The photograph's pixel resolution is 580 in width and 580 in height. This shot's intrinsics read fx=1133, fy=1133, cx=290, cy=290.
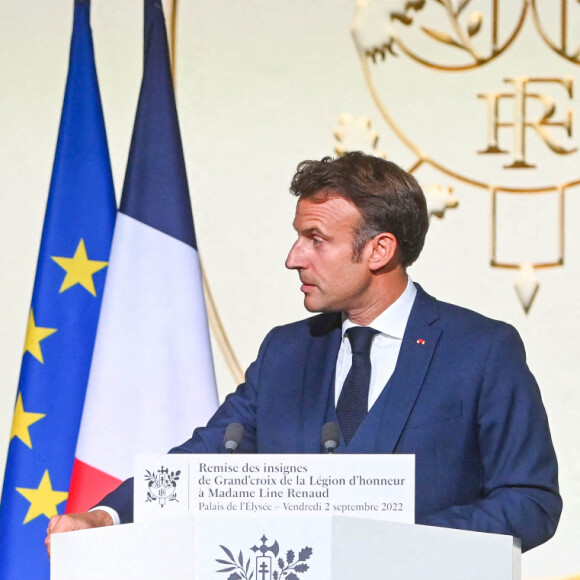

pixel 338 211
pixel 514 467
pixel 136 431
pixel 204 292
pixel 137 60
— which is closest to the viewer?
pixel 514 467

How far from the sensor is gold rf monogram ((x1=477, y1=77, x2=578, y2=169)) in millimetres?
3590

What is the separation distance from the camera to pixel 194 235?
3.45 m

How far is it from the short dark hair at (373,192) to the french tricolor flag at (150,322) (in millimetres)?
965

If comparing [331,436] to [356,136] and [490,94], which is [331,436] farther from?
[490,94]

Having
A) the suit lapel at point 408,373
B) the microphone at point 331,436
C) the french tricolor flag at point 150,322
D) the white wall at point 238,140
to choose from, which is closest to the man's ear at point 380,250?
the suit lapel at point 408,373

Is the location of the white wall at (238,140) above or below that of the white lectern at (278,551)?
above

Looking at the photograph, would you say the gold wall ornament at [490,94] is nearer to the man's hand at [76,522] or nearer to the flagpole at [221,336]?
the flagpole at [221,336]

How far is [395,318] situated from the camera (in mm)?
2479

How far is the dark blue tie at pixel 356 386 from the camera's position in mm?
2344

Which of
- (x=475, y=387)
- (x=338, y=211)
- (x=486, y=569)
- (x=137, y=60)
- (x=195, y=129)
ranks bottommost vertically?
(x=486, y=569)

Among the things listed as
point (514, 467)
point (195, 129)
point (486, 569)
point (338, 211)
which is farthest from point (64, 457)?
point (486, 569)

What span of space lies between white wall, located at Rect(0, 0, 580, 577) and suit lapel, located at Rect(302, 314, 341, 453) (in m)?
1.07

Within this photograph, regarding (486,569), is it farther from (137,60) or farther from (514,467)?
(137,60)

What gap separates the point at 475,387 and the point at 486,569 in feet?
1.84
